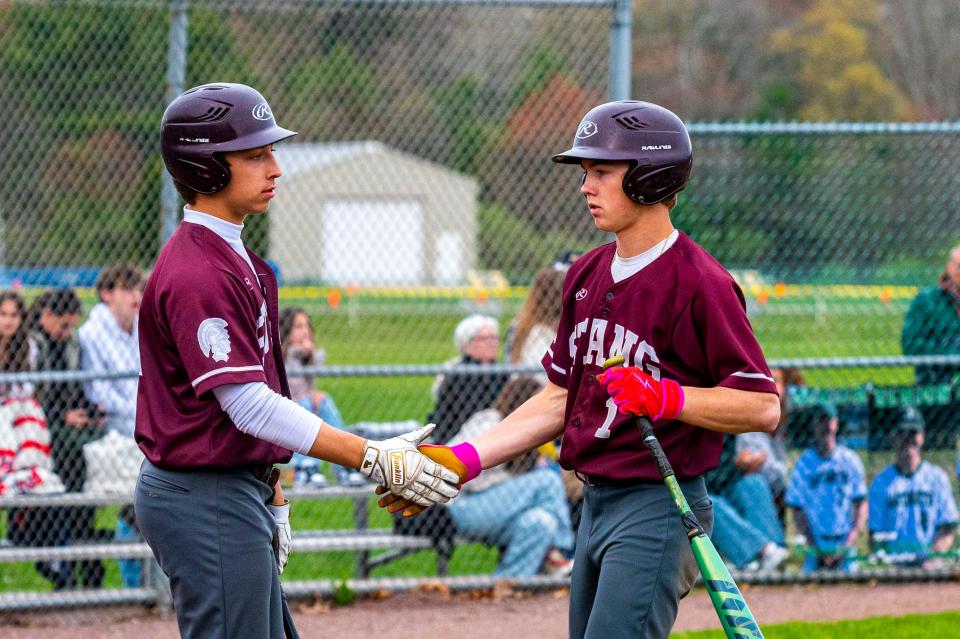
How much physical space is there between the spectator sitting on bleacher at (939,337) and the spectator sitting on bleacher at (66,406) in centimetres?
451

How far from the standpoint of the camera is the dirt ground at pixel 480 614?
5941 millimetres

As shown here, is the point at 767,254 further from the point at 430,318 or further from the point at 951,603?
the point at 430,318

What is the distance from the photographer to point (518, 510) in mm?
6469

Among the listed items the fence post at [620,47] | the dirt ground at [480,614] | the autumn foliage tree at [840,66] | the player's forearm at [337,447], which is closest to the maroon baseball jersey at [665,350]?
the player's forearm at [337,447]

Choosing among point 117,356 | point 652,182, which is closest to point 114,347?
point 117,356

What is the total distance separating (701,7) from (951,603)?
5605 cm

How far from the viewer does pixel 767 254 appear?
704 centimetres

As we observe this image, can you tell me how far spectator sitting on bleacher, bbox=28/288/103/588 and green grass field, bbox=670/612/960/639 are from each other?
3093 millimetres

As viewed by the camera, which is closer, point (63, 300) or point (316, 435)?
point (316, 435)

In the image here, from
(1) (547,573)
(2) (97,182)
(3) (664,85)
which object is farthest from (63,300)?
(3) (664,85)

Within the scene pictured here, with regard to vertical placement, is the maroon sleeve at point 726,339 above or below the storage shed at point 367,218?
above

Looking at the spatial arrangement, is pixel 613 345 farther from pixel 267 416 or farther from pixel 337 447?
pixel 267 416

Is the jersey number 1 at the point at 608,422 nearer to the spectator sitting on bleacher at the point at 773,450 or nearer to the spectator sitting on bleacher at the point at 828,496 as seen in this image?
the spectator sitting on bleacher at the point at 773,450

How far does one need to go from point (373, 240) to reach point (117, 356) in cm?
155
